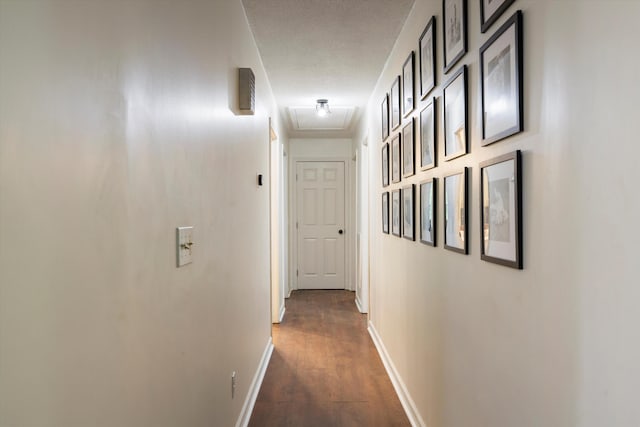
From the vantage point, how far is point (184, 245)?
1290 millimetres

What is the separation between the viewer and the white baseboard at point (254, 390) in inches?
91.8

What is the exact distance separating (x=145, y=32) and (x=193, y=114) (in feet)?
1.36

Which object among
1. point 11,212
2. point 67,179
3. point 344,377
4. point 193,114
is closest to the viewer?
point 11,212

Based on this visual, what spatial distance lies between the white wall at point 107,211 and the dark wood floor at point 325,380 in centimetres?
101

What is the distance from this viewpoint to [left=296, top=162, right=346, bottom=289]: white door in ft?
20.6

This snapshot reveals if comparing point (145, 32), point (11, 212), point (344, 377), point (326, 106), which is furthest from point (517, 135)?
point (326, 106)

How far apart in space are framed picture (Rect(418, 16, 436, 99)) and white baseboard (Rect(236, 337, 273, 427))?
192cm

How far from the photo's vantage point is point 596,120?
2.81ft

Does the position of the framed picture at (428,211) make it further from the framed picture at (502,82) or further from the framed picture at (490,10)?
the framed picture at (490,10)

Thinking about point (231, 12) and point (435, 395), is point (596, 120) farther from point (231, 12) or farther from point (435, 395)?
point (231, 12)

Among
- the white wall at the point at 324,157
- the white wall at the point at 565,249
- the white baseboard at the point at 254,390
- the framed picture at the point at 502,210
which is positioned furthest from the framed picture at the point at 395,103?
the white wall at the point at 324,157

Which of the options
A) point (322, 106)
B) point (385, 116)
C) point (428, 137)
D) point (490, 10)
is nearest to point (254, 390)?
point (428, 137)

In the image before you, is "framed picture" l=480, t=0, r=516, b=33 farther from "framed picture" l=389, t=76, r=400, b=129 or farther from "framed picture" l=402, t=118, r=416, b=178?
"framed picture" l=389, t=76, r=400, b=129

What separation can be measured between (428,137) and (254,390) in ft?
6.15
